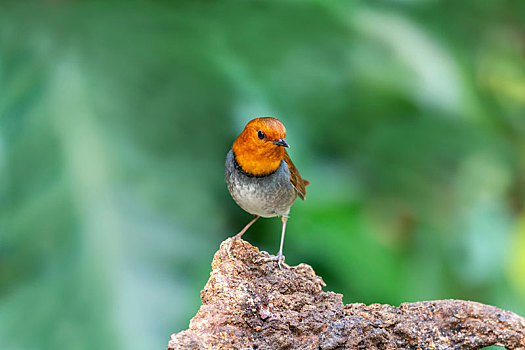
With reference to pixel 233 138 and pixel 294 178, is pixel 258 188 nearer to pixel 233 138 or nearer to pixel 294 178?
pixel 294 178

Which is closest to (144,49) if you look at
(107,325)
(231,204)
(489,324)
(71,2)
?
(71,2)

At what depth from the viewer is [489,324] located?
125cm

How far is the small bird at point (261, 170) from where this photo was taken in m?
1.30

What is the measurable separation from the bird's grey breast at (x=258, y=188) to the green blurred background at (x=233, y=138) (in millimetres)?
546

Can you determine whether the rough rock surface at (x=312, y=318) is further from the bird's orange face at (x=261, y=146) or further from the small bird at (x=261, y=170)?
the bird's orange face at (x=261, y=146)

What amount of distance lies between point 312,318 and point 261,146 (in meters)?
0.40

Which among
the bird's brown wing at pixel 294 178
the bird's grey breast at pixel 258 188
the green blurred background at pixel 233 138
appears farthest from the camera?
the green blurred background at pixel 233 138

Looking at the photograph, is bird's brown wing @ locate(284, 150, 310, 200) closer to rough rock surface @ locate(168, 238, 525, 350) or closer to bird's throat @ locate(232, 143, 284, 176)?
bird's throat @ locate(232, 143, 284, 176)

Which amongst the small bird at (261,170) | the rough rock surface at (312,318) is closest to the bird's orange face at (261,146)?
the small bird at (261,170)

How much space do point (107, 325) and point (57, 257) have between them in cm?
29

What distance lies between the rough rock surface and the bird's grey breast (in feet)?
0.42

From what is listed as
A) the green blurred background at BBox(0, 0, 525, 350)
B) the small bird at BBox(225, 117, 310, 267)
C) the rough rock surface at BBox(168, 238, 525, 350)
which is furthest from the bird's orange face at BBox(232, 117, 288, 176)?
the green blurred background at BBox(0, 0, 525, 350)

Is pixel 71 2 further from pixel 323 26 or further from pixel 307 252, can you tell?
pixel 307 252

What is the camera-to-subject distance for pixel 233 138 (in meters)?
2.12
